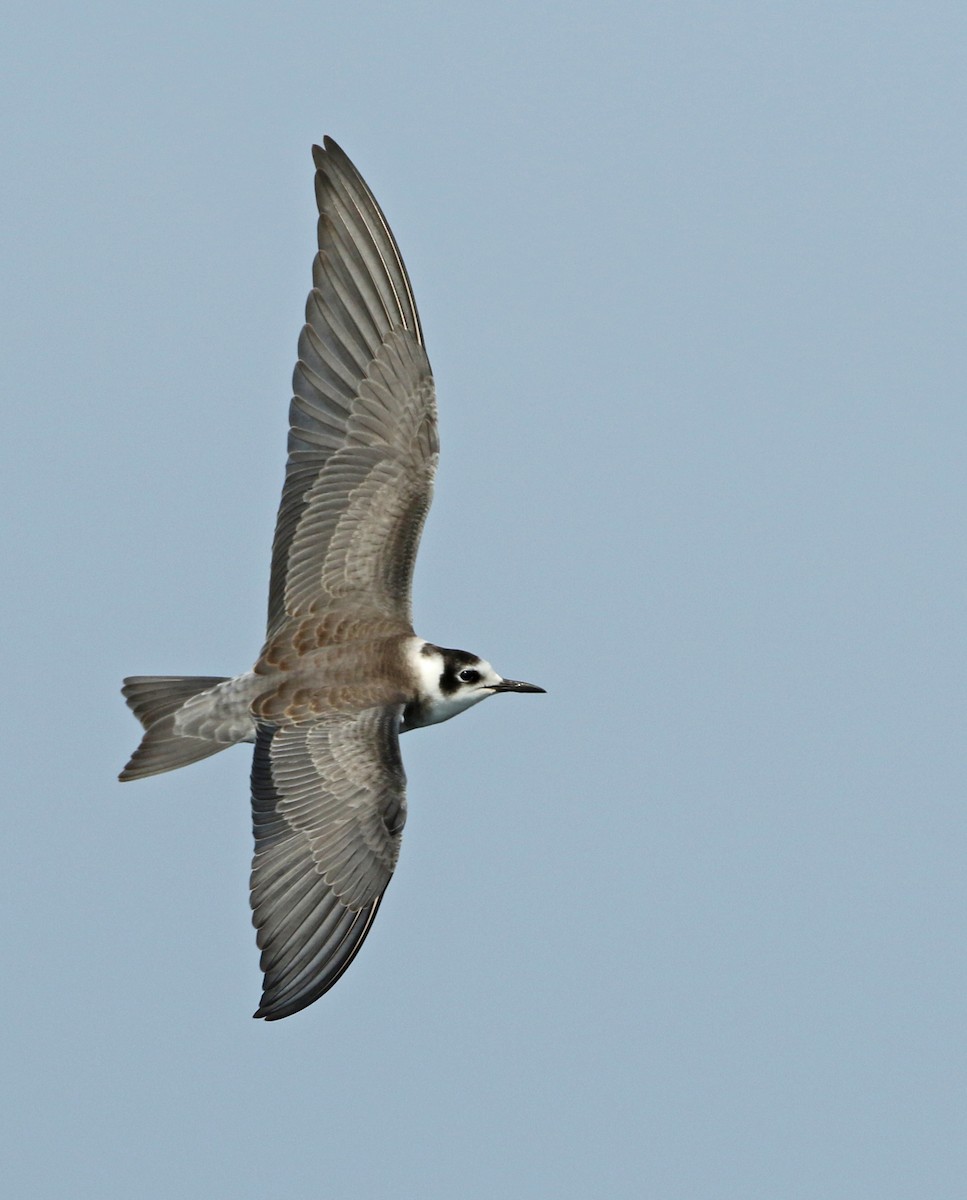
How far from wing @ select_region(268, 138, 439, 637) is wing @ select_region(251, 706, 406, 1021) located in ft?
3.67

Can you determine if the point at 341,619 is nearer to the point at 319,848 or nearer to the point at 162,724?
the point at 162,724

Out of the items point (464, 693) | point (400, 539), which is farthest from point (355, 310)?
point (464, 693)

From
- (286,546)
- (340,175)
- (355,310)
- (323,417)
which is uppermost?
(340,175)

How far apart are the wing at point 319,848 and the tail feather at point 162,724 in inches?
27.6

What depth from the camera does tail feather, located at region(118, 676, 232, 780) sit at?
38.4ft

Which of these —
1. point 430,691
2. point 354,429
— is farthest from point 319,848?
point 354,429

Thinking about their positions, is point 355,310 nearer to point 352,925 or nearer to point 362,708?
point 362,708

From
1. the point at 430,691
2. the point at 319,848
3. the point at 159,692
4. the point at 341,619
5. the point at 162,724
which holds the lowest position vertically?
the point at 319,848

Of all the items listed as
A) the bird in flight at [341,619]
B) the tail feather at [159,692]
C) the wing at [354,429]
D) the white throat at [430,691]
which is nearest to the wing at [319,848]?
the bird in flight at [341,619]

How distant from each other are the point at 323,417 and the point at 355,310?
0.74m

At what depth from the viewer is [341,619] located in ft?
38.6

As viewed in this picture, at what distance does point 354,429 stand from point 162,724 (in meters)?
2.25

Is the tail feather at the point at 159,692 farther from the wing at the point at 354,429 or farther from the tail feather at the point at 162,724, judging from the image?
the wing at the point at 354,429

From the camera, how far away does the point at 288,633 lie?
11.8m
